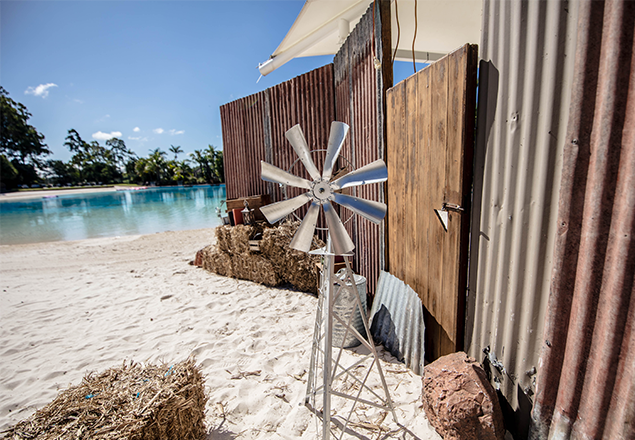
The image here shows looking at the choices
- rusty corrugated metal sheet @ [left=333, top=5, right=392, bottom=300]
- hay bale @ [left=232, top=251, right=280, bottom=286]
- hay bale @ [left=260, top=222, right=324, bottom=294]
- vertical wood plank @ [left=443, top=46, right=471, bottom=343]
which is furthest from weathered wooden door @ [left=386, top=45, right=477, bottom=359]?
hay bale @ [left=232, top=251, right=280, bottom=286]

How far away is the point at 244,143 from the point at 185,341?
518 centimetres

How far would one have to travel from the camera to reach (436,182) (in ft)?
8.95

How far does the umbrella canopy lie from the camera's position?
5.29 m

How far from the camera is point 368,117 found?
412 centimetres

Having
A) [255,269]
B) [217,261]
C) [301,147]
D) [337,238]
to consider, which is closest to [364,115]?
[301,147]

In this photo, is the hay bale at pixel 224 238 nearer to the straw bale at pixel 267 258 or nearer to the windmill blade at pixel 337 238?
the straw bale at pixel 267 258

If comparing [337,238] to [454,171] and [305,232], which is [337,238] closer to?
[305,232]

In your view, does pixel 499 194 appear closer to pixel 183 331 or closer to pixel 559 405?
pixel 559 405

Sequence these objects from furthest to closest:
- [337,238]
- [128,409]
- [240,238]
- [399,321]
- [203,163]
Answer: [203,163]
[240,238]
[399,321]
[337,238]
[128,409]

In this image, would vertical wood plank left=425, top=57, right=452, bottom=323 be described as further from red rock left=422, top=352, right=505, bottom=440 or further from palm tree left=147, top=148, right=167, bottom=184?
palm tree left=147, top=148, right=167, bottom=184

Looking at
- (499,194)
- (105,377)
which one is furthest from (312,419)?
(499,194)

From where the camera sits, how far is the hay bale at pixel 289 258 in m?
5.48

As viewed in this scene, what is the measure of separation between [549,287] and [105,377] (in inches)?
133

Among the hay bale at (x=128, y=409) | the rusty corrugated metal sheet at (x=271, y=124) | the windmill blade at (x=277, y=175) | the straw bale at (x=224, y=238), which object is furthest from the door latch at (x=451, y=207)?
the straw bale at (x=224, y=238)
